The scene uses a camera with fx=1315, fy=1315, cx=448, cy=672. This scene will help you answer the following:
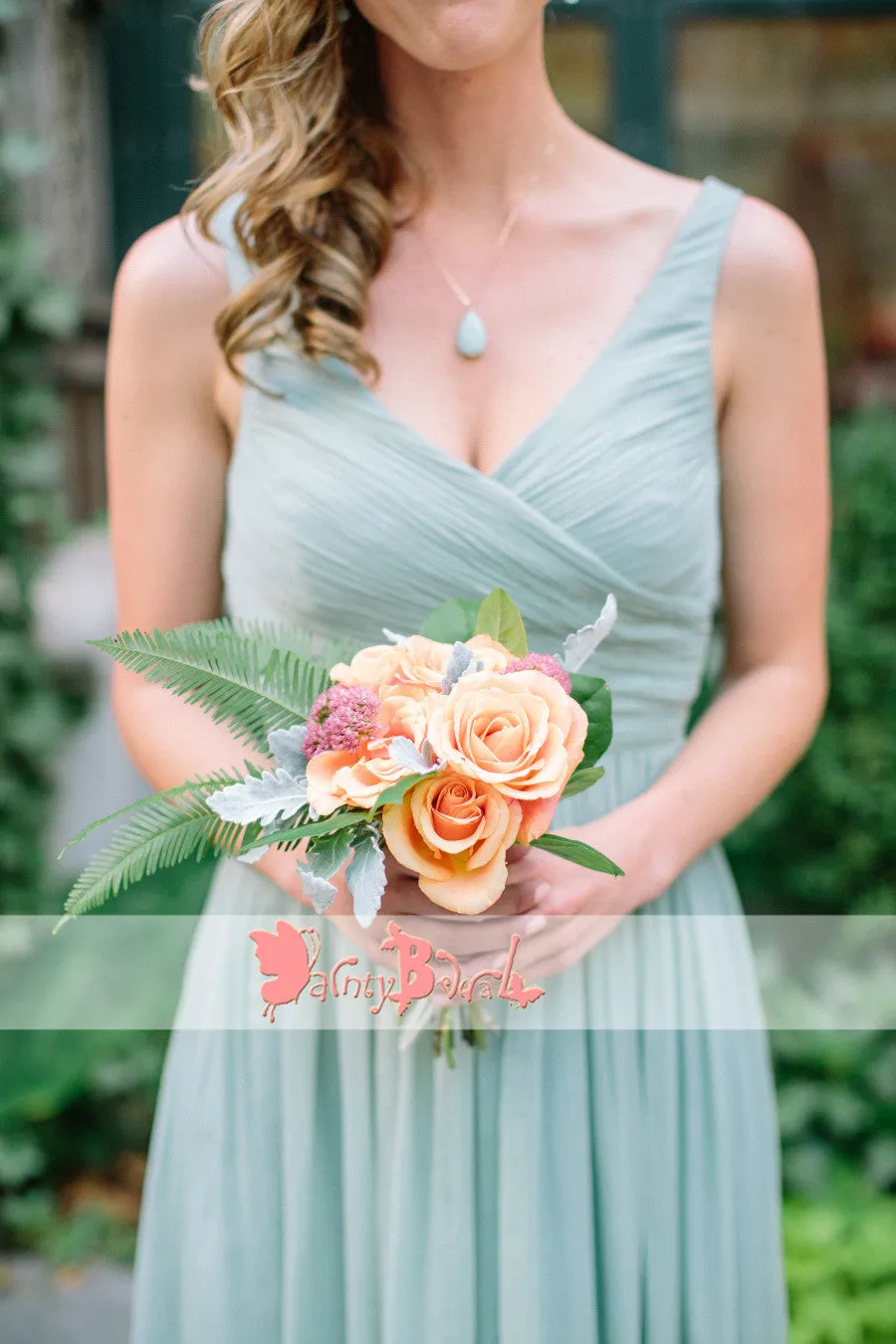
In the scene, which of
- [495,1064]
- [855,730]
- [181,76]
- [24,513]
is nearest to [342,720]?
[495,1064]

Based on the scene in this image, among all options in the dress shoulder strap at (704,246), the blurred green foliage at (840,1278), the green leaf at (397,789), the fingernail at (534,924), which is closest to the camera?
the green leaf at (397,789)

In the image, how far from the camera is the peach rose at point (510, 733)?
891 millimetres

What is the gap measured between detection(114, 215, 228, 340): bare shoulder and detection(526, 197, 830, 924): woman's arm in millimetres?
522

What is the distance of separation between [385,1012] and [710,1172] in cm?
38

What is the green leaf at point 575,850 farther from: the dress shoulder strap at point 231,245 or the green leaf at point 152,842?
the dress shoulder strap at point 231,245

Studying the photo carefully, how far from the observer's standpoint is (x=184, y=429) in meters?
1.35

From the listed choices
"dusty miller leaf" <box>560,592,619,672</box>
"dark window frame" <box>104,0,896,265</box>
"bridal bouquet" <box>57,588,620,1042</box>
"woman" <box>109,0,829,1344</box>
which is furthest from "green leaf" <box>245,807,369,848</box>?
"dark window frame" <box>104,0,896,265</box>

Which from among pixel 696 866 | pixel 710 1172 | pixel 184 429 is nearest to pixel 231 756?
pixel 184 429

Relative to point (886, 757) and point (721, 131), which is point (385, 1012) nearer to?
point (886, 757)

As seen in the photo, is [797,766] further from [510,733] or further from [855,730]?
[510,733]

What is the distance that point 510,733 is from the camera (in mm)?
895

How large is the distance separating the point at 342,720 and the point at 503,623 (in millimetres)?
169

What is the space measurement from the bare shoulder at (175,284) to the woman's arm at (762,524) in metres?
0.52

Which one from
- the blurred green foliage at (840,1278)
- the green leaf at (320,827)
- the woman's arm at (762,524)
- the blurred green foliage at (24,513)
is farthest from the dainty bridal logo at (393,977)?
the blurred green foliage at (24,513)
